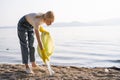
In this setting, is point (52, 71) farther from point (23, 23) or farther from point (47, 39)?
point (23, 23)

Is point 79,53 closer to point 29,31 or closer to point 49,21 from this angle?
point 29,31

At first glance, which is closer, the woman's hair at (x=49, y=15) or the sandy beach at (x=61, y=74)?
the woman's hair at (x=49, y=15)

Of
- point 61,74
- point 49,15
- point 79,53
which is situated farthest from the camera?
point 79,53

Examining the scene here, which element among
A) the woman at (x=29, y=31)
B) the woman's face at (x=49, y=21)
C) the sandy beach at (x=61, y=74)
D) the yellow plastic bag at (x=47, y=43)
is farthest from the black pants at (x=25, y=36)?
the woman's face at (x=49, y=21)

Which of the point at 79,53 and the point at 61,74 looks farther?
the point at 79,53

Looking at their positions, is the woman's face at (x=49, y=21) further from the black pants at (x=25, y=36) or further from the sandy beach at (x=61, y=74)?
the sandy beach at (x=61, y=74)

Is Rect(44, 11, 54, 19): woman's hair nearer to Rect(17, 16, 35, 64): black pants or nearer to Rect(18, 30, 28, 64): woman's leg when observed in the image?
Rect(17, 16, 35, 64): black pants

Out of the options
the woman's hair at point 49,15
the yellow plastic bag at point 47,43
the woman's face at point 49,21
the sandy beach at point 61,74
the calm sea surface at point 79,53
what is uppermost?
the woman's hair at point 49,15

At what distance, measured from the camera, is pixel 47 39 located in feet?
24.4

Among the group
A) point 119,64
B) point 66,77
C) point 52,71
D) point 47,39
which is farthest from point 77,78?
point 119,64

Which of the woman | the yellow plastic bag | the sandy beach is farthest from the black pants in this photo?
the sandy beach

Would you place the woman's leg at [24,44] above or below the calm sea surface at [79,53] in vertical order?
above

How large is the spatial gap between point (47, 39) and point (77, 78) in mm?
1166

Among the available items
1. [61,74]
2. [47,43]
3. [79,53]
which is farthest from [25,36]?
[79,53]
